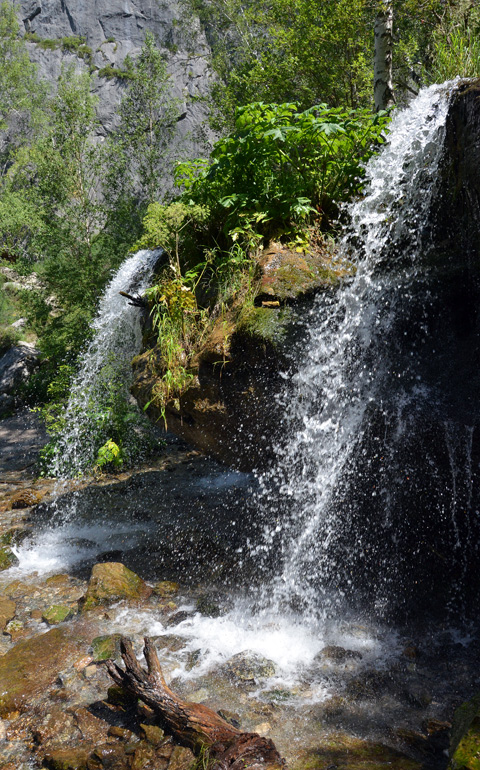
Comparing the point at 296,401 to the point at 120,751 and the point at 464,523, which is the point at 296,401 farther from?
the point at 120,751

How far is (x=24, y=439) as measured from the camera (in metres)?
11.4

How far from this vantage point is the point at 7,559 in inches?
232

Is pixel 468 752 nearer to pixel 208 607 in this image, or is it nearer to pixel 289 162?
pixel 208 607

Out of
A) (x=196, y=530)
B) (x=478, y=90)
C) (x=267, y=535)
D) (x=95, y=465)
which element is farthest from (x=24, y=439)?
(x=478, y=90)

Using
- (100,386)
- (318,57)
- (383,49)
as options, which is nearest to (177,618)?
(100,386)

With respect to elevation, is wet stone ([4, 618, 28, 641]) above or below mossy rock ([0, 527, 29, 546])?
above

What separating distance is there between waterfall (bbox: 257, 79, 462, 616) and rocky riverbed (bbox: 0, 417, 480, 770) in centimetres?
57

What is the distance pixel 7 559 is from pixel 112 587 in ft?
5.82

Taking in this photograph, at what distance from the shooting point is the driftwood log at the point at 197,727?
2.80 metres

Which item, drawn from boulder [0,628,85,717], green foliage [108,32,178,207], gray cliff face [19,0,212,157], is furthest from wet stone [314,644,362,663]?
gray cliff face [19,0,212,157]

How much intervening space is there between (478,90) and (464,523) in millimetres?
3498

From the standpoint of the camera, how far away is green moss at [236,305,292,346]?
14.7ft

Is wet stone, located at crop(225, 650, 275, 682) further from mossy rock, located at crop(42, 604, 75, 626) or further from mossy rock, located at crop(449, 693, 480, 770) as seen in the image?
mossy rock, located at crop(42, 604, 75, 626)

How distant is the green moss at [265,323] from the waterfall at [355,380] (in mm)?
274
